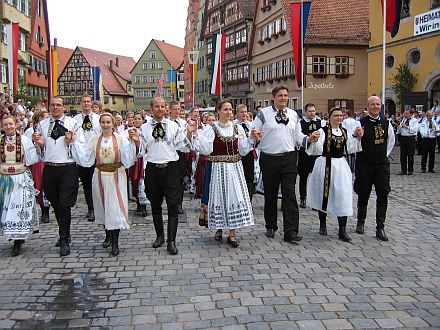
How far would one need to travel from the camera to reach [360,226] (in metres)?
7.75

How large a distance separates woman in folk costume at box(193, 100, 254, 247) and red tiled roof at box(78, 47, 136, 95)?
7708cm

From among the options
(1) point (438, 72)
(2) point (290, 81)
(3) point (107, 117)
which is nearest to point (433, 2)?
(1) point (438, 72)

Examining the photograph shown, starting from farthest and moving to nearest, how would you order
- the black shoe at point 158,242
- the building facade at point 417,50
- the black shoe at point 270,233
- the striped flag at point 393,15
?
the building facade at point 417,50
the striped flag at point 393,15
the black shoe at point 270,233
the black shoe at point 158,242

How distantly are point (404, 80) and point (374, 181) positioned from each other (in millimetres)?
19054

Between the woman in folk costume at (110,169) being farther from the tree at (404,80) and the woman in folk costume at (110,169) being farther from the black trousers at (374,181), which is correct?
the tree at (404,80)

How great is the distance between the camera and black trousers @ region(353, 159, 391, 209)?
7.52 metres

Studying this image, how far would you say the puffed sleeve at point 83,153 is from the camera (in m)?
6.70

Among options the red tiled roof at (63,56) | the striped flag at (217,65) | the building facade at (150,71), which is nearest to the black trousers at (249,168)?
the striped flag at (217,65)

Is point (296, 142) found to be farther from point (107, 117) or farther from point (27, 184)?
point (27, 184)

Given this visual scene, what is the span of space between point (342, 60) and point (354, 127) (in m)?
27.3

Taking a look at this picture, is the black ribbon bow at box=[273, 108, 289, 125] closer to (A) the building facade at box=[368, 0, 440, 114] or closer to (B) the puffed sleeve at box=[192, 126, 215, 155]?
(B) the puffed sleeve at box=[192, 126, 215, 155]

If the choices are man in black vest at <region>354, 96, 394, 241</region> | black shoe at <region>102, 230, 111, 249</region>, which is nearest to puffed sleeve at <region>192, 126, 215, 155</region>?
black shoe at <region>102, 230, 111, 249</region>

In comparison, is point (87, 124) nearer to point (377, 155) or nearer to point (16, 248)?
point (16, 248)

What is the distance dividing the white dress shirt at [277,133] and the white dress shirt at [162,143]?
1.19 meters
